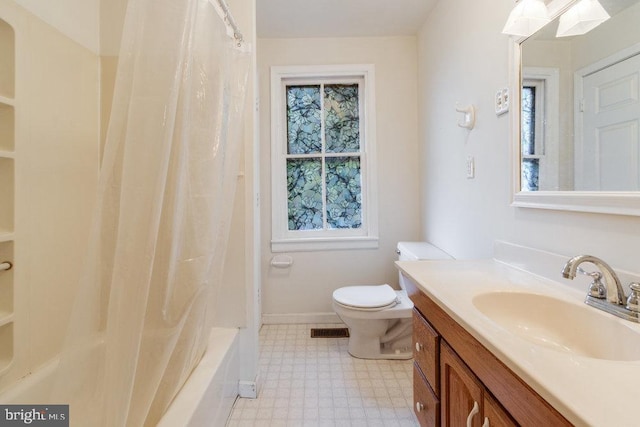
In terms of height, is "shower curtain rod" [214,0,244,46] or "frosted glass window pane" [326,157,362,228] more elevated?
"shower curtain rod" [214,0,244,46]

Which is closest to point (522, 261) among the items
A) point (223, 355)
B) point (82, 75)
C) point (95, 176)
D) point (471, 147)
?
point (471, 147)

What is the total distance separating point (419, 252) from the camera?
1937 mm

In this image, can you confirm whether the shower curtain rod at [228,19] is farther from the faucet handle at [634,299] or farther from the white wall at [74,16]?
the faucet handle at [634,299]

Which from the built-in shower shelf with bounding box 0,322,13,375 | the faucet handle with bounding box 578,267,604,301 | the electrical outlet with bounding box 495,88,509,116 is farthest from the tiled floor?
the electrical outlet with bounding box 495,88,509,116

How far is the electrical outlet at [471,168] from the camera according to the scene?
1536 millimetres

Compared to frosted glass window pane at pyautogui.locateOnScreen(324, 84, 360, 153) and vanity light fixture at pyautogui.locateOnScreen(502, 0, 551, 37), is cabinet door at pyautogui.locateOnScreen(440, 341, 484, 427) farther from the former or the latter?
frosted glass window pane at pyautogui.locateOnScreen(324, 84, 360, 153)

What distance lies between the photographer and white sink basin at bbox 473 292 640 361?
0.68 m

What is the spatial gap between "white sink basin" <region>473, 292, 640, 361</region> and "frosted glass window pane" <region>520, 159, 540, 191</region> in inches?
18.0

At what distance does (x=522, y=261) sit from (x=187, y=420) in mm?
1361

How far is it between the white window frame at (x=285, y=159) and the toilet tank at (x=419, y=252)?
38 cm

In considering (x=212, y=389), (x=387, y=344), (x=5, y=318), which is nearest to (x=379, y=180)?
(x=387, y=344)

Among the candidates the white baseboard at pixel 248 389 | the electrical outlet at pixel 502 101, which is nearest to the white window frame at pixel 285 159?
the white baseboard at pixel 248 389

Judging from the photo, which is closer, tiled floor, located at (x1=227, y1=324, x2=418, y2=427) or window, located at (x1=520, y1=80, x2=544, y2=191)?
window, located at (x1=520, y1=80, x2=544, y2=191)

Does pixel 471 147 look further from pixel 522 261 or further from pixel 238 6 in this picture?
pixel 238 6
